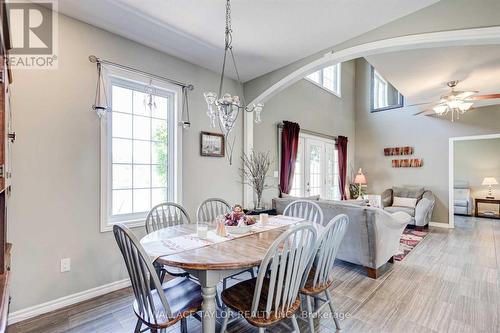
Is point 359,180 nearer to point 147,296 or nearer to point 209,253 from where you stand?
point 209,253

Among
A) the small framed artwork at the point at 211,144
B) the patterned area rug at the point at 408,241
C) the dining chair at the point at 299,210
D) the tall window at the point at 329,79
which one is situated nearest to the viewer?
the dining chair at the point at 299,210

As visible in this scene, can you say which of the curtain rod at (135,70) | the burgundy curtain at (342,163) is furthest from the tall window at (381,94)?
the curtain rod at (135,70)

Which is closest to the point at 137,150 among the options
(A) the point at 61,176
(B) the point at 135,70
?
(A) the point at 61,176

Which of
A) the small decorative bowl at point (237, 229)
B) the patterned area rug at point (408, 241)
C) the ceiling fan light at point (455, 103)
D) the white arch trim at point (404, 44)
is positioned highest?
the white arch trim at point (404, 44)

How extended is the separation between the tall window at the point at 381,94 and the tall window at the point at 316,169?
1.93 metres

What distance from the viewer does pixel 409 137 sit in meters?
6.29

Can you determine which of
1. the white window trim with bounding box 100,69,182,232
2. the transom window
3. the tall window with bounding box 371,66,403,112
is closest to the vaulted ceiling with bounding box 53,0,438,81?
the white window trim with bounding box 100,69,182,232

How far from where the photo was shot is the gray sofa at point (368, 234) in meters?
2.86

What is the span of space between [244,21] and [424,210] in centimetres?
532

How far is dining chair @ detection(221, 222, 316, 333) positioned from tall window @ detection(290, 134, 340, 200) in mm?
3625

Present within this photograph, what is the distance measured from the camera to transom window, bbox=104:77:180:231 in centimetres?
270

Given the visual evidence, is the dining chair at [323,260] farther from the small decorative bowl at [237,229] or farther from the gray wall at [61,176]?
the gray wall at [61,176]

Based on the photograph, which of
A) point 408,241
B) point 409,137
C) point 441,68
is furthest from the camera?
point 409,137

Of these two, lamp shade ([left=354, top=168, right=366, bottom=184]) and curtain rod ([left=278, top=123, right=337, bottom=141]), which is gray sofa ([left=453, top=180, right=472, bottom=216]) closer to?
lamp shade ([left=354, top=168, right=366, bottom=184])
